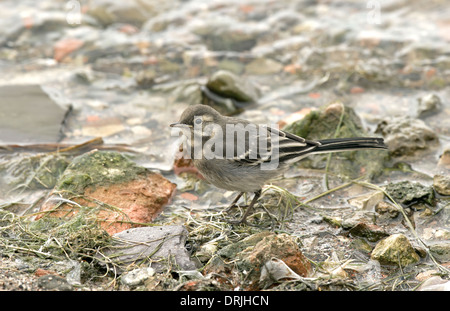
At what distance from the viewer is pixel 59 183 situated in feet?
19.4

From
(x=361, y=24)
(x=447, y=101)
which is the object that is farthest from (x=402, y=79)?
(x=361, y=24)

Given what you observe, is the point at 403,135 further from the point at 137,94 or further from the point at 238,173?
the point at 137,94

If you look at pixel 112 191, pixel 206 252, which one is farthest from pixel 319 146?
pixel 112 191

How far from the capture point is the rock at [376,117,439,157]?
6.91m

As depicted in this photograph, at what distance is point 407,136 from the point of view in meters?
6.94

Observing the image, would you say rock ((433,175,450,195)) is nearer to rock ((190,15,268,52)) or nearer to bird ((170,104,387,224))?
bird ((170,104,387,224))

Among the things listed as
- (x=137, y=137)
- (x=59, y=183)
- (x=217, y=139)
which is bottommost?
(x=137, y=137)

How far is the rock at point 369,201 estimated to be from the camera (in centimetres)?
599

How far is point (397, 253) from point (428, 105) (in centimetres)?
382

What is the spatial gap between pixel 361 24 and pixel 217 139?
671 centimetres

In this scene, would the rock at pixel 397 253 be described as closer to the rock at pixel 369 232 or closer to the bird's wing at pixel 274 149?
the rock at pixel 369 232

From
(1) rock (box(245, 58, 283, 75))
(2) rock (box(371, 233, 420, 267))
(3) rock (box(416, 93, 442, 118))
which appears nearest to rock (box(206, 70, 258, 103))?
(1) rock (box(245, 58, 283, 75))

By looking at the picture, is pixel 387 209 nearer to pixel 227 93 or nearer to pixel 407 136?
pixel 407 136

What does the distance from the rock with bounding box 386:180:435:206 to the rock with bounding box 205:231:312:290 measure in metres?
1.79
